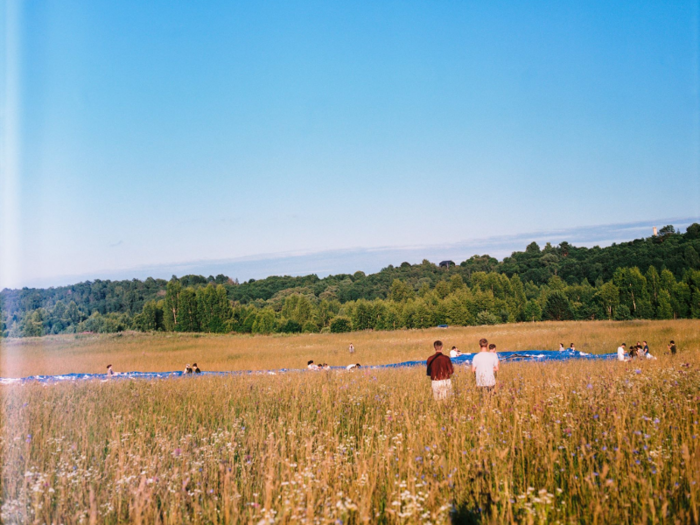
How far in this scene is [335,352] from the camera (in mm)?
36531

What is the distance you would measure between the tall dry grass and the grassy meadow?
0.03m

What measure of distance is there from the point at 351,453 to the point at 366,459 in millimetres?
924

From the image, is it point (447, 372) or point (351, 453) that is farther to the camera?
point (447, 372)

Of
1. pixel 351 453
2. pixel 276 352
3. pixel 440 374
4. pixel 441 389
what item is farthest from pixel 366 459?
pixel 276 352

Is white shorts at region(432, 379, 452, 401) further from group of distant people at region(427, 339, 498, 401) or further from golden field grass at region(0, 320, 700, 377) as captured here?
golden field grass at region(0, 320, 700, 377)

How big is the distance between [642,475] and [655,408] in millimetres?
2634

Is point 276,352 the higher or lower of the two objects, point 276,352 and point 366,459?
the lower

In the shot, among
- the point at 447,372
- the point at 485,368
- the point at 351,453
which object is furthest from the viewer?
the point at 485,368

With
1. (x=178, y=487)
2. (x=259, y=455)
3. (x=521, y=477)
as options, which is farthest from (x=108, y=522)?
(x=521, y=477)

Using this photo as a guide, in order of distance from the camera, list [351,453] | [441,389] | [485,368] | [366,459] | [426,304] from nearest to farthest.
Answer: [366,459], [351,453], [441,389], [485,368], [426,304]

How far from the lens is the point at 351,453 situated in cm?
525

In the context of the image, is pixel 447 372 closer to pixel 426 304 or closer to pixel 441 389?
pixel 441 389

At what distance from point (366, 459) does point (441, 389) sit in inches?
165

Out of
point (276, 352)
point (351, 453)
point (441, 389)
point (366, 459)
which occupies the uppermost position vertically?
point (366, 459)
